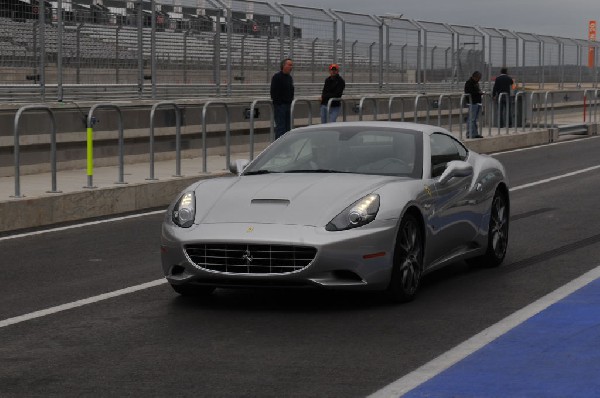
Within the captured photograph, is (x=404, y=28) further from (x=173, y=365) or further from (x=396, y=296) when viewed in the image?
(x=173, y=365)

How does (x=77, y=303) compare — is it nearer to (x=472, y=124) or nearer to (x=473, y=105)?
(x=472, y=124)

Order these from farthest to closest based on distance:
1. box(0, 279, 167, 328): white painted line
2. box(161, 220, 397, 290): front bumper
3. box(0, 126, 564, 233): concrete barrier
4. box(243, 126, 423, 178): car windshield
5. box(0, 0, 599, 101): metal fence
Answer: box(0, 0, 599, 101): metal fence
box(0, 126, 564, 233): concrete barrier
box(243, 126, 423, 178): car windshield
box(161, 220, 397, 290): front bumper
box(0, 279, 167, 328): white painted line

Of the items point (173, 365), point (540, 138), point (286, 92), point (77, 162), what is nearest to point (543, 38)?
point (540, 138)

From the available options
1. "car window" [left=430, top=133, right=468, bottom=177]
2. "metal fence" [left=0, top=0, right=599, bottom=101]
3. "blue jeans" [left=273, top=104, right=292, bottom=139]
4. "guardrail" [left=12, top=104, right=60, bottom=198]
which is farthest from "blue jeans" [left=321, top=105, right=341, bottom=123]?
"car window" [left=430, top=133, right=468, bottom=177]

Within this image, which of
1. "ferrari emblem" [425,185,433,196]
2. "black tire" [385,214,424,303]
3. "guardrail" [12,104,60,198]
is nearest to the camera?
"black tire" [385,214,424,303]

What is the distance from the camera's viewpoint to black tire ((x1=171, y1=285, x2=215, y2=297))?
9875 millimetres

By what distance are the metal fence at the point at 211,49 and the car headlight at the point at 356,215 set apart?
12.3 metres

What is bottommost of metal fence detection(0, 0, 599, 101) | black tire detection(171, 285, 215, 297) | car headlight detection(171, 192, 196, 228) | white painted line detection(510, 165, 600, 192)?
white painted line detection(510, 165, 600, 192)

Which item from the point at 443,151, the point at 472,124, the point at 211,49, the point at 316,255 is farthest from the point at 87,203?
the point at 472,124

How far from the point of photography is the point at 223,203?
968 cm

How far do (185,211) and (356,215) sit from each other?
1157mm

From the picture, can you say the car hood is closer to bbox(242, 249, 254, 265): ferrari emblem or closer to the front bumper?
the front bumper

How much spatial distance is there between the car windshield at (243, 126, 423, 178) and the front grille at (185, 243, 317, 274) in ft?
4.47

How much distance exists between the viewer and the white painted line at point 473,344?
698 centimetres
